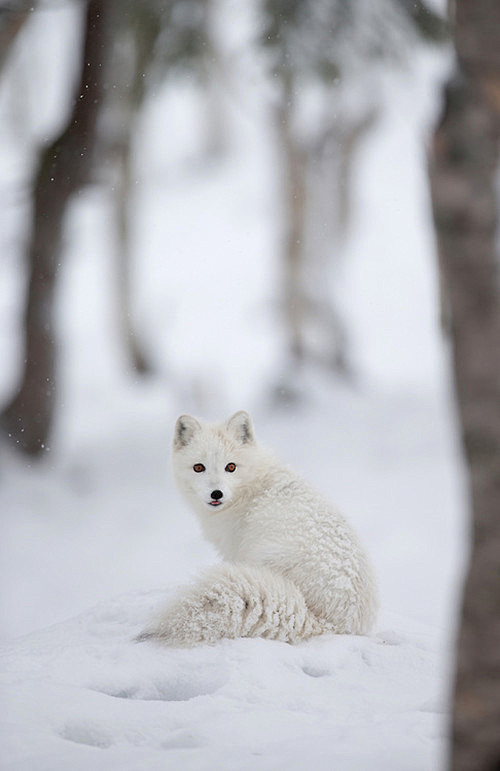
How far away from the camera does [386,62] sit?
4484 millimetres

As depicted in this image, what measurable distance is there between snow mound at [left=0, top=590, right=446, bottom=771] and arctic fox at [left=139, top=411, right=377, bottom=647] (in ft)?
0.21

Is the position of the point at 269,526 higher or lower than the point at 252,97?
lower

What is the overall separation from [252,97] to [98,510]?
4283 millimetres

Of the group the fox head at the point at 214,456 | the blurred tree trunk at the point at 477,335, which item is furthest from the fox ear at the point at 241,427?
the blurred tree trunk at the point at 477,335

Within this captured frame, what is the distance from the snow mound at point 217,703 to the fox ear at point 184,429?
639 mm

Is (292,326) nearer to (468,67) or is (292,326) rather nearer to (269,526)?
(269,526)

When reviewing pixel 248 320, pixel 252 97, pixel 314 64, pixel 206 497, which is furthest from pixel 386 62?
pixel 248 320

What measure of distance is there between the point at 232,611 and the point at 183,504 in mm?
3358

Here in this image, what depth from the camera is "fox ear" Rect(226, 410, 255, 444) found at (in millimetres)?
2982

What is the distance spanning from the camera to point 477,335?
57.0 inches

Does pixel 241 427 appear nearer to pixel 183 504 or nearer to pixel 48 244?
pixel 183 504

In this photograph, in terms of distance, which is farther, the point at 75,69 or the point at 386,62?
the point at 75,69

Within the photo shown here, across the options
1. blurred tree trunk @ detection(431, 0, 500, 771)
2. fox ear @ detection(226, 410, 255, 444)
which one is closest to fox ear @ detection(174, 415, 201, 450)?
fox ear @ detection(226, 410, 255, 444)

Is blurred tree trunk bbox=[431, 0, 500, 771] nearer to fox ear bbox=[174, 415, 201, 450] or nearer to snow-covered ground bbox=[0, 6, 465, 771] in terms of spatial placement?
snow-covered ground bbox=[0, 6, 465, 771]
